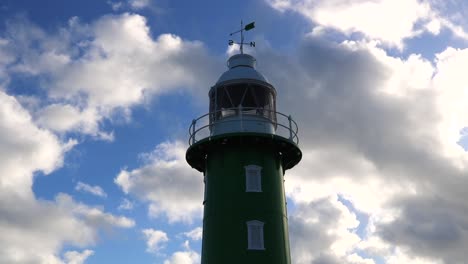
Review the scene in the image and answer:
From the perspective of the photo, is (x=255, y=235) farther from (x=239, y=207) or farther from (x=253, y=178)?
(x=253, y=178)

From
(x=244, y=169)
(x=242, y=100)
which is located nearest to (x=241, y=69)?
(x=242, y=100)

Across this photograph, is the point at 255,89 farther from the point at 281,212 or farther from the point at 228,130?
the point at 281,212

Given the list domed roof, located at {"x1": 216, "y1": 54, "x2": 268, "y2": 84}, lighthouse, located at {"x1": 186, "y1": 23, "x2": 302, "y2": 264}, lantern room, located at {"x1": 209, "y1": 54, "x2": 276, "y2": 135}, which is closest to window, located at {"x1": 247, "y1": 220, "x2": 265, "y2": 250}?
lighthouse, located at {"x1": 186, "y1": 23, "x2": 302, "y2": 264}

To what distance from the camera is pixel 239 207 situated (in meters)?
24.3

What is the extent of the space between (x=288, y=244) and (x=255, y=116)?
6708mm

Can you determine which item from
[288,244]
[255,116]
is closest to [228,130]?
[255,116]

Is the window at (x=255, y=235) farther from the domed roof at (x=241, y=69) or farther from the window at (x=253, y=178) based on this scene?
the domed roof at (x=241, y=69)

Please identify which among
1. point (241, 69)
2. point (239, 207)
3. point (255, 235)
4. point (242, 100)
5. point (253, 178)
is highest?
point (241, 69)

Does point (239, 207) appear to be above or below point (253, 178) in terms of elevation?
below

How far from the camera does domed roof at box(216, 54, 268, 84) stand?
90.9 feet

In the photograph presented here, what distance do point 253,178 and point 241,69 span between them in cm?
657

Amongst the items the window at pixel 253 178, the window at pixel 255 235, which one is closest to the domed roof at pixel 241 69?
the window at pixel 253 178

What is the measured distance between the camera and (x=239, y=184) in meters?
24.8

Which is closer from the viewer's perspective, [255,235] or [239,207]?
[255,235]
